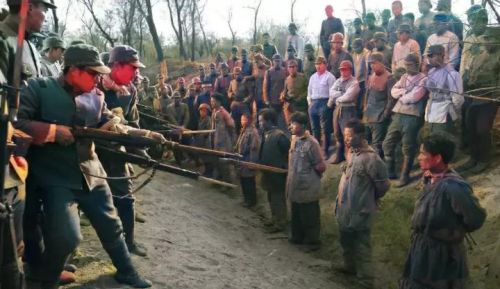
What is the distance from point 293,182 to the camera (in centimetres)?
841

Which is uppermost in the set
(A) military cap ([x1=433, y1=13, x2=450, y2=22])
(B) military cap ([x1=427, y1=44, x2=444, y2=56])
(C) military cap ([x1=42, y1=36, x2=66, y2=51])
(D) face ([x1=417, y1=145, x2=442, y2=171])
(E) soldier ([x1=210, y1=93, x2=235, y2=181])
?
(A) military cap ([x1=433, y1=13, x2=450, y2=22])

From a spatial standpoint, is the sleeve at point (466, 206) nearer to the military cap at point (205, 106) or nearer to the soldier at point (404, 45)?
the soldier at point (404, 45)

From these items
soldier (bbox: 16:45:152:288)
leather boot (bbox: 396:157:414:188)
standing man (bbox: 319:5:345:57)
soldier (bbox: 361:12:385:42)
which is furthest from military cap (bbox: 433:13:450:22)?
soldier (bbox: 16:45:152:288)

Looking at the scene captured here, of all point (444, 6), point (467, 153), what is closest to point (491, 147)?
point (467, 153)

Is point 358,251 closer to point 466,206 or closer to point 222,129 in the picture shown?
point 466,206

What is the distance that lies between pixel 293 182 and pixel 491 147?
342 cm

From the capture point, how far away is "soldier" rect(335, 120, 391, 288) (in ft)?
22.4

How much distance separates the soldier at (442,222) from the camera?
4336 millimetres

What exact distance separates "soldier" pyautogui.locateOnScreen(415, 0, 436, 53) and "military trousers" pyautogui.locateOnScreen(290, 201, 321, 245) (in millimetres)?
4598

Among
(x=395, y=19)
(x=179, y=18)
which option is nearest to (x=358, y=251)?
(x=395, y=19)

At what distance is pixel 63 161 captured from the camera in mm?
4016

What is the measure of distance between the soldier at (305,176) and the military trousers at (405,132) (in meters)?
1.39

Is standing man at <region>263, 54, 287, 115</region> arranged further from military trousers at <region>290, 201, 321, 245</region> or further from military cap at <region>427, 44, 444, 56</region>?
military cap at <region>427, 44, 444, 56</region>

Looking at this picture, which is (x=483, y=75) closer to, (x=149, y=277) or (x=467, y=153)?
(x=467, y=153)
